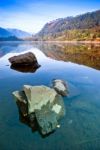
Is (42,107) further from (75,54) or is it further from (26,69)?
(75,54)

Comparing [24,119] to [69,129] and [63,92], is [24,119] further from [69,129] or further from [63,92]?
[63,92]

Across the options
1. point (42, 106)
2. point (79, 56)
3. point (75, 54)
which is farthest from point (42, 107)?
point (75, 54)

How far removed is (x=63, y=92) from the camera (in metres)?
20.2

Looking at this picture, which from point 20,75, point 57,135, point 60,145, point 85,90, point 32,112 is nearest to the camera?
point 60,145

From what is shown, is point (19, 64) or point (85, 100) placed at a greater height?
point (85, 100)

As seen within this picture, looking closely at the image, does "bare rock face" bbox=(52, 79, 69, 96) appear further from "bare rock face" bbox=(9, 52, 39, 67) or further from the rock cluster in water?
"bare rock face" bbox=(9, 52, 39, 67)

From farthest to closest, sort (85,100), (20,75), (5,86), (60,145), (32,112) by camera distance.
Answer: (20,75) → (5,86) → (85,100) → (32,112) → (60,145)

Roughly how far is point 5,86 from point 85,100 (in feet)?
29.2

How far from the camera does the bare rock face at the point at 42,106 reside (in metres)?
13.8

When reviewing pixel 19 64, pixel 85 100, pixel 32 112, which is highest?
pixel 32 112

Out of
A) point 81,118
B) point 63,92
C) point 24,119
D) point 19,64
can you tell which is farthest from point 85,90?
point 19,64

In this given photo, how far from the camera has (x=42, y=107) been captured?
14.5 metres

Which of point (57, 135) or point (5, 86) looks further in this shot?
point (5, 86)

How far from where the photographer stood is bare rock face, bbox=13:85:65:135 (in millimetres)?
13766
